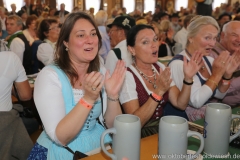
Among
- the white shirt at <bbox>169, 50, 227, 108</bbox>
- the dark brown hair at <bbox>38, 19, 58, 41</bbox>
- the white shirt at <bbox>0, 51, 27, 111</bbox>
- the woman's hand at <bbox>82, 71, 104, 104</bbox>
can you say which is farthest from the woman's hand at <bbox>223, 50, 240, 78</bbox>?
the dark brown hair at <bbox>38, 19, 58, 41</bbox>

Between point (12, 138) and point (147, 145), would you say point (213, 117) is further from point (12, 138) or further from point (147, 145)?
point (12, 138)

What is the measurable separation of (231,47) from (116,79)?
1386 mm

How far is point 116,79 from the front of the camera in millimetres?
1330

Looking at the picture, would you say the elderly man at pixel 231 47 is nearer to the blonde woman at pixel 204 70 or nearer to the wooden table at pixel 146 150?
the blonde woman at pixel 204 70

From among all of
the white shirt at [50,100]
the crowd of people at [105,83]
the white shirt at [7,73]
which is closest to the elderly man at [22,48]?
the crowd of people at [105,83]

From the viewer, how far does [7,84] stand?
1.75m

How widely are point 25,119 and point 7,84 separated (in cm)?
57

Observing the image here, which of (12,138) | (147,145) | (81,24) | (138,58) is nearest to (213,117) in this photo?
(147,145)

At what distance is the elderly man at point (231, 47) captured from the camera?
210cm

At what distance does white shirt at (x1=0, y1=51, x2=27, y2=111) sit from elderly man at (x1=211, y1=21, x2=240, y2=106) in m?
1.30

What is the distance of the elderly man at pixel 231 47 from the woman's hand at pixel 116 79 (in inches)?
34.8

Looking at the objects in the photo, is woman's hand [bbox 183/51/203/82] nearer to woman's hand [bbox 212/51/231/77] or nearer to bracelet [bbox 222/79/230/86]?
woman's hand [bbox 212/51/231/77]

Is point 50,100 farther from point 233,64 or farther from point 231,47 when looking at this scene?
point 231,47

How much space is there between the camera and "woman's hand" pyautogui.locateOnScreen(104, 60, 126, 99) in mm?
1323
